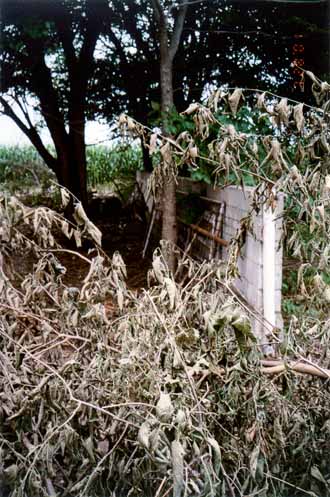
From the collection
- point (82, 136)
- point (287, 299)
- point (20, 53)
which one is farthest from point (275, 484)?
point (82, 136)

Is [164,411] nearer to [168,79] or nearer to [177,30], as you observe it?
[168,79]

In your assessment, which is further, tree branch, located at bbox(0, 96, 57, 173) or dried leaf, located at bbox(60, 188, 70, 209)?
tree branch, located at bbox(0, 96, 57, 173)

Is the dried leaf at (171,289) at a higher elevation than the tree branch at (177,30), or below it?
below

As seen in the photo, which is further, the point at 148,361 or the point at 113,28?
the point at 113,28

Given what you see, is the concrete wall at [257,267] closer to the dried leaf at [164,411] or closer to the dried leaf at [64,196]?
the dried leaf at [64,196]

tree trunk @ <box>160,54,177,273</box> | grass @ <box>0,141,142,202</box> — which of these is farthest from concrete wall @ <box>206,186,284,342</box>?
grass @ <box>0,141,142,202</box>

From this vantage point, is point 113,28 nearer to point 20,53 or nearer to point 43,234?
point 20,53

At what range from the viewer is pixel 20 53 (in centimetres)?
368

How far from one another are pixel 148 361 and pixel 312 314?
45 centimetres

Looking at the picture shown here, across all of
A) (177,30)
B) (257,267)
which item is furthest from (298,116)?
(177,30)

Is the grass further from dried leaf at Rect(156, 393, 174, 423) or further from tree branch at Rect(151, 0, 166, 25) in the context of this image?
dried leaf at Rect(156, 393, 174, 423)

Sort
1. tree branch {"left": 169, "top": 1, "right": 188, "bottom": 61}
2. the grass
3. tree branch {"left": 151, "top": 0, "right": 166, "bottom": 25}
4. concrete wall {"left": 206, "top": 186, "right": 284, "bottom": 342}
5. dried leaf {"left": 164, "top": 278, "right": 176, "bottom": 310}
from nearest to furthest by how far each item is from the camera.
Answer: dried leaf {"left": 164, "top": 278, "right": 176, "bottom": 310} < concrete wall {"left": 206, "top": 186, "right": 284, "bottom": 342} < tree branch {"left": 151, "top": 0, "right": 166, "bottom": 25} < tree branch {"left": 169, "top": 1, "right": 188, "bottom": 61} < the grass

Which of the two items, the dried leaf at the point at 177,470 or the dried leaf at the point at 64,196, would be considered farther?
the dried leaf at the point at 64,196

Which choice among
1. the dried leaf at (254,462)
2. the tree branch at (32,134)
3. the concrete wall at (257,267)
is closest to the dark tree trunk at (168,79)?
the concrete wall at (257,267)
